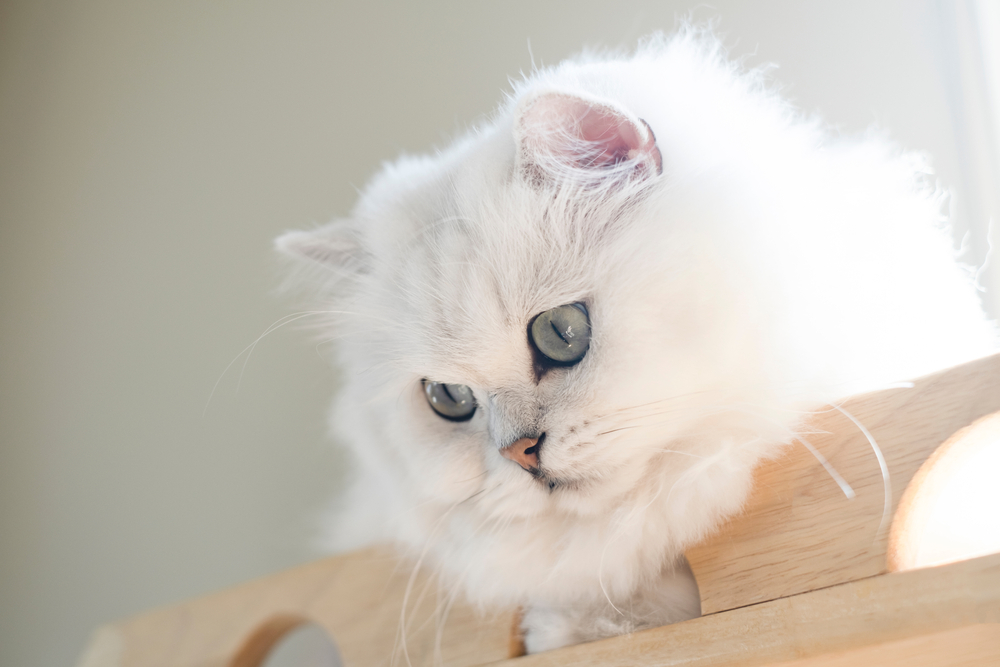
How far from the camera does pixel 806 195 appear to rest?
0.70m

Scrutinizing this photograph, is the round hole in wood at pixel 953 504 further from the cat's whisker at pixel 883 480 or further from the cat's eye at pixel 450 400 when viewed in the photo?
the cat's eye at pixel 450 400

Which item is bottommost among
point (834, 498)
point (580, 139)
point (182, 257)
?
point (834, 498)

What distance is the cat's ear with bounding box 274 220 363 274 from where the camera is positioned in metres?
0.91

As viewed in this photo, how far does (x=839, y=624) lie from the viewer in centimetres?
48

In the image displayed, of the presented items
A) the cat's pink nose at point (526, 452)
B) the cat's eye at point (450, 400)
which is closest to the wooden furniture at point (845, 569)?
the cat's pink nose at point (526, 452)

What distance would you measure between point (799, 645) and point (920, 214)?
513 millimetres

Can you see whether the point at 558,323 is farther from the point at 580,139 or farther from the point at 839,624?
the point at 839,624

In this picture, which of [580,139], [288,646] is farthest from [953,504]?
[288,646]

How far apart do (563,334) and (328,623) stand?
0.51 meters

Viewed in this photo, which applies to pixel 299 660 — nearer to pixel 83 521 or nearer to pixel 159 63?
pixel 83 521

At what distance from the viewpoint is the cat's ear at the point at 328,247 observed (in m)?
0.91

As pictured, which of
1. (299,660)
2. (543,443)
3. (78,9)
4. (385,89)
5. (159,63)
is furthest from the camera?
(78,9)

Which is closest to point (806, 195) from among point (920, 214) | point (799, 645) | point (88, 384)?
point (920, 214)

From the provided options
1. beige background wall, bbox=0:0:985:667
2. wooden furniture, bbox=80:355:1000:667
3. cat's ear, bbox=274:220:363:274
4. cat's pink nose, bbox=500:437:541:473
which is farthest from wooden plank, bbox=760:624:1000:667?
beige background wall, bbox=0:0:985:667
